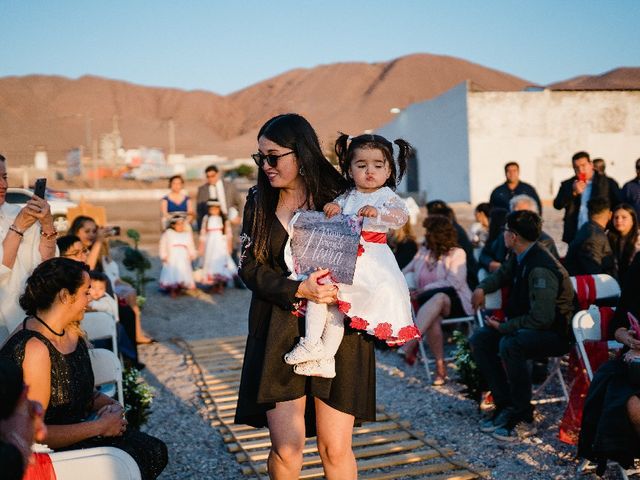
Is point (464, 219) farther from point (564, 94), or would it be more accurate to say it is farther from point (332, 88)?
point (332, 88)

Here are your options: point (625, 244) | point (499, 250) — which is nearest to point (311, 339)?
point (499, 250)

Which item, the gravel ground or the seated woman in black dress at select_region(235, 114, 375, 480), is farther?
the gravel ground

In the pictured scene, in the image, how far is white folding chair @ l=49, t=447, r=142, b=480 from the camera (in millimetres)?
A: 2385

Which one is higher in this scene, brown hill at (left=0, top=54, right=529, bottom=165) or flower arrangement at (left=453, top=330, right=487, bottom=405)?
brown hill at (left=0, top=54, right=529, bottom=165)

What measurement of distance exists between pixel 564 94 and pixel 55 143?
273 ft

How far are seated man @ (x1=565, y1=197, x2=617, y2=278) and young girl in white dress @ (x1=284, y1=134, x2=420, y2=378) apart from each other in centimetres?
393

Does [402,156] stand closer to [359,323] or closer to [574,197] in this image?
[359,323]

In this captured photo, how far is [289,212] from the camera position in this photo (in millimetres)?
2887

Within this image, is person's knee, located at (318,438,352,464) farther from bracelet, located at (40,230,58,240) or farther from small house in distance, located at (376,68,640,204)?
small house in distance, located at (376,68,640,204)

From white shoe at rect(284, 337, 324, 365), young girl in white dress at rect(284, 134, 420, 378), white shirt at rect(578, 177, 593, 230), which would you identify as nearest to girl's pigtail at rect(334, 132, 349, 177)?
young girl in white dress at rect(284, 134, 420, 378)

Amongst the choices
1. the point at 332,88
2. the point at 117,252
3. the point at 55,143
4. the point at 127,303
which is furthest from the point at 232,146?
the point at 127,303

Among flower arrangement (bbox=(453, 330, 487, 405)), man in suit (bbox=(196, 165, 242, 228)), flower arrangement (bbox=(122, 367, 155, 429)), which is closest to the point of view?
flower arrangement (bbox=(122, 367, 155, 429))

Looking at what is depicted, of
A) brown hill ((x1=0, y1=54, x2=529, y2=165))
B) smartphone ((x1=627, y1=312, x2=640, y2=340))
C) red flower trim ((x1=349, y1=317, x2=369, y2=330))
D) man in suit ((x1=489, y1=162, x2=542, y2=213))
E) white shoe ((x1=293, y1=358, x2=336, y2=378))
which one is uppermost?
brown hill ((x1=0, y1=54, x2=529, y2=165))

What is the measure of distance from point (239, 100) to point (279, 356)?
18247 cm
